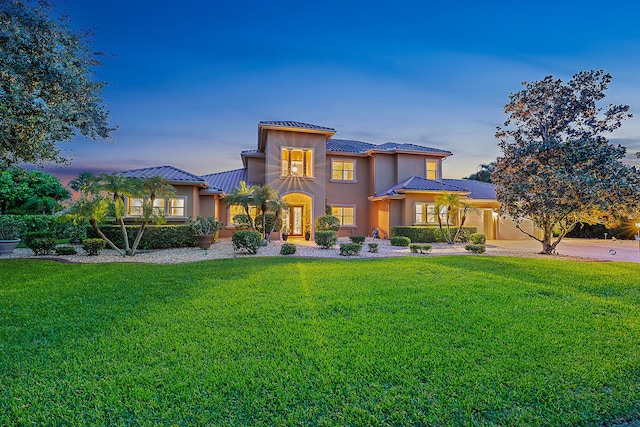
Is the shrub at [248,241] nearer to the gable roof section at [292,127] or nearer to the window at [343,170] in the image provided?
the gable roof section at [292,127]

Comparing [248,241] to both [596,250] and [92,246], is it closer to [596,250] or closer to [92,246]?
[92,246]

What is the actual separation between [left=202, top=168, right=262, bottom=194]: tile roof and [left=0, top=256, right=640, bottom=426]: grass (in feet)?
50.7

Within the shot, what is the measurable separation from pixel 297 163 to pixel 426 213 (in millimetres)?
9382

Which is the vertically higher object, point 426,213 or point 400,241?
point 426,213

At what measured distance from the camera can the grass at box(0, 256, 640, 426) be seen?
2.72 meters

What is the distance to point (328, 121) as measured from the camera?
22484mm

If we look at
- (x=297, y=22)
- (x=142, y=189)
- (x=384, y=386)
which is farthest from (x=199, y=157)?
(x=384, y=386)

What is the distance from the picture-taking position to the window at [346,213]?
901 inches

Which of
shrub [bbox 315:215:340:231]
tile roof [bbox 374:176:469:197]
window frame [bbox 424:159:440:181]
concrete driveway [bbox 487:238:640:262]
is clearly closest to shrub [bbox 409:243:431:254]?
concrete driveway [bbox 487:238:640:262]

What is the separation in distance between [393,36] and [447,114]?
8065 mm

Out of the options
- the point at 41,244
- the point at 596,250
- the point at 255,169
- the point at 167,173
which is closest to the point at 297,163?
the point at 255,169

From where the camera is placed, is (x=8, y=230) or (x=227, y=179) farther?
(x=227, y=179)

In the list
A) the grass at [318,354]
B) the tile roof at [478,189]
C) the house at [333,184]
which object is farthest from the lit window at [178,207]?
the tile roof at [478,189]

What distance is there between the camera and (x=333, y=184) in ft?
74.2
